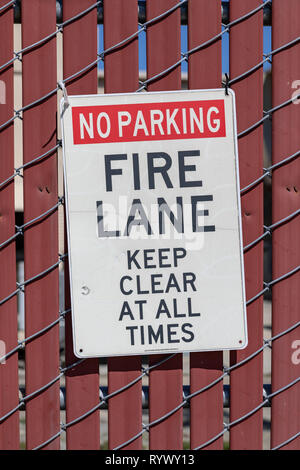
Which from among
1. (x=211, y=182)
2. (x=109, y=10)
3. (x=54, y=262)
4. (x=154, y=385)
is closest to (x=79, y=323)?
(x=54, y=262)

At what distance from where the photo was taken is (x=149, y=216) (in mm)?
1632

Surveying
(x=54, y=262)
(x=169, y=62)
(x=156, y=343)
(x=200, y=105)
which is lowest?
(x=156, y=343)

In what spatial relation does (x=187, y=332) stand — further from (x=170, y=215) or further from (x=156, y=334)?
(x=170, y=215)

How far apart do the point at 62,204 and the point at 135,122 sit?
35 centimetres

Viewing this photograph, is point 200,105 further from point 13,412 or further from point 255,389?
point 13,412

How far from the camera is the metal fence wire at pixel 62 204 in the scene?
1.65m

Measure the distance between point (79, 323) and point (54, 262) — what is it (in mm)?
205

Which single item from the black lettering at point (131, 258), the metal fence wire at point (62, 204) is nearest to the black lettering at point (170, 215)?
the black lettering at point (131, 258)

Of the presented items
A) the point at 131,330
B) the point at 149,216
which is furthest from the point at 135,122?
the point at 131,330

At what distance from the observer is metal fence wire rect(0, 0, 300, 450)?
165 cm

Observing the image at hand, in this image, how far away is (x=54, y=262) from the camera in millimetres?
1667

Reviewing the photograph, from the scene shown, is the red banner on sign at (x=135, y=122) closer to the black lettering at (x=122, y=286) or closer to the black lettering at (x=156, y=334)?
the black lettering at (x=122, y=286)

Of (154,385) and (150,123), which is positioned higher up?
(150,123)

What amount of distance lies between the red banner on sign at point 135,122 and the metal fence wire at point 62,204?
0.08m
